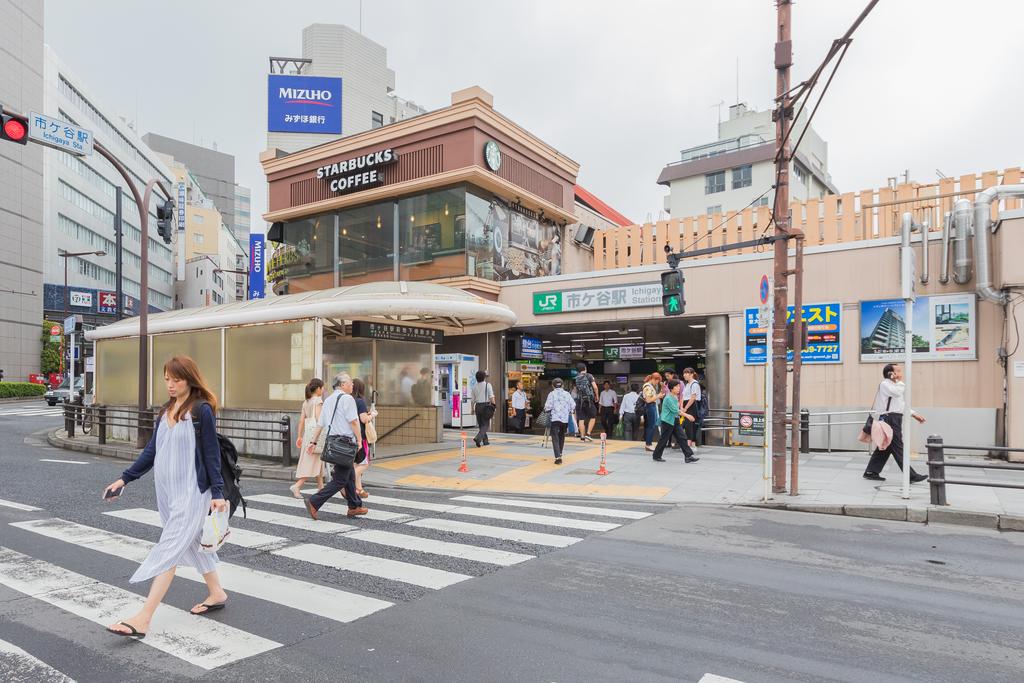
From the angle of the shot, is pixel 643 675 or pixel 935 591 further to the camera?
pixel 935 591

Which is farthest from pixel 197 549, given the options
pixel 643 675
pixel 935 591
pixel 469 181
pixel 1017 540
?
pixel 469 181

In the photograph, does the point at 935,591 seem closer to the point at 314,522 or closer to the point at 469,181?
the point at 314,522

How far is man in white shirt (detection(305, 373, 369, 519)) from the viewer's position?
26.7 feet

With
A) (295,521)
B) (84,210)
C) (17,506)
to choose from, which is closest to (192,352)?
(17,506)

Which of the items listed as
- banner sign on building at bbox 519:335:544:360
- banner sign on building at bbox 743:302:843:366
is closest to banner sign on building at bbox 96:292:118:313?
banner sign on building at bbox 519:335:544:360

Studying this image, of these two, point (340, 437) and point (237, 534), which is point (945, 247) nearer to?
point (340, 437)

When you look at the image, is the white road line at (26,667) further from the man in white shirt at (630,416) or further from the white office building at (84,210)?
the white office building at (84,210)

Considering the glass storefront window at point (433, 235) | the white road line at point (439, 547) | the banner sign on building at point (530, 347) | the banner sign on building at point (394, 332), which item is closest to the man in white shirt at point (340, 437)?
the white road line at point (439, 547)

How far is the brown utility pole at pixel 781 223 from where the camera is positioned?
980 centimetres

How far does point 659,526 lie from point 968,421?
10.3 metres

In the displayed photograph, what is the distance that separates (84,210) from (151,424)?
58.3 meters

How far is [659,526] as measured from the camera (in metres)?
8.06

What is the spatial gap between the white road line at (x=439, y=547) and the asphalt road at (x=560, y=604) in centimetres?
4

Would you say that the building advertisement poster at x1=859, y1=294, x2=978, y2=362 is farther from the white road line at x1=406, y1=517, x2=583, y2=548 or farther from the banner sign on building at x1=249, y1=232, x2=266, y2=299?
the banner sign on building at x1=249, y1=232, x2=266, y2=299
